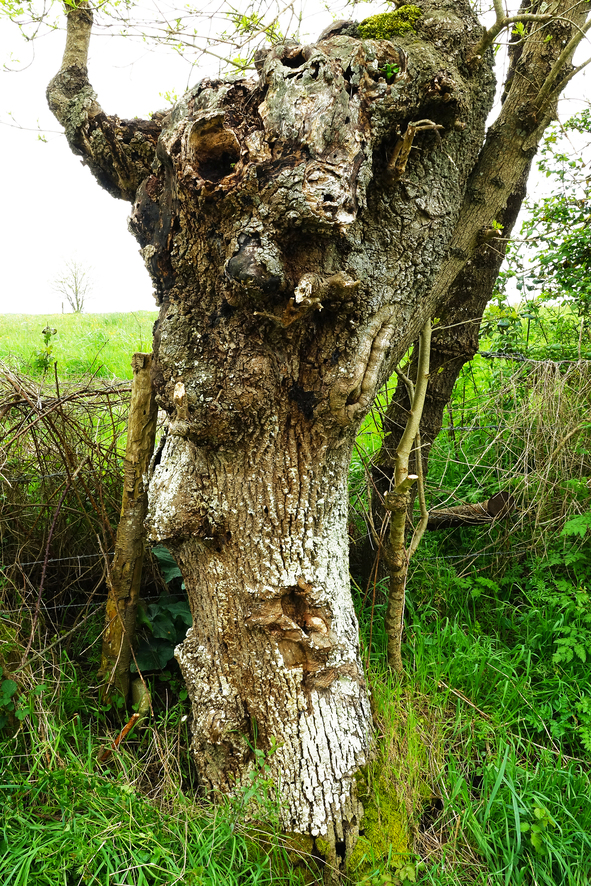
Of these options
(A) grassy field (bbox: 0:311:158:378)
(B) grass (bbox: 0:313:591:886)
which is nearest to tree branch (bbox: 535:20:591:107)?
(B) grass (bbox: 0:313:591:886)

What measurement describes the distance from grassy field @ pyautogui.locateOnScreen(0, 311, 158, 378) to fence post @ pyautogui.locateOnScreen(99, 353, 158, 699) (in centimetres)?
82

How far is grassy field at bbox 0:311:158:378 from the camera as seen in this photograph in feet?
13.1

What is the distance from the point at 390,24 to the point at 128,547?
8.32ft

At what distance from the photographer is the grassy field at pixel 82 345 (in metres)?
3.99

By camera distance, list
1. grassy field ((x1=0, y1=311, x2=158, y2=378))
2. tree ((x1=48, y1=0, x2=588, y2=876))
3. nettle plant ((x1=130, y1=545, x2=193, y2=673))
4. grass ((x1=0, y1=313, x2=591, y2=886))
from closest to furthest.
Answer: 1. tree ((x1=48, y1=0, x2=588, y2=876))
2. grass ((x1=0, y1=313, x2=591, y2=886))
3. nettle plant ((x1=130, y1=545, x2=193, y2=673))
4. grassy field ((x1=0, y1=311, x2=158, y2=378))

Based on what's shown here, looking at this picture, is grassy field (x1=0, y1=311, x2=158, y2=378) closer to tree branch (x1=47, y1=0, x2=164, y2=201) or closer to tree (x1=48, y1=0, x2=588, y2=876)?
tree branch (x1=47, y1=0, x2=164, y2=201)

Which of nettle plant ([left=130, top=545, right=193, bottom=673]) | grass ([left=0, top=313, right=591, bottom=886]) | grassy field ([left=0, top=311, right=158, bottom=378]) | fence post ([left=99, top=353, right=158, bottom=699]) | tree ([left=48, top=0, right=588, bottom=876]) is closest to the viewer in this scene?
tree ([left=48, top=0, right=588, bottom=876])

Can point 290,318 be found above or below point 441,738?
above

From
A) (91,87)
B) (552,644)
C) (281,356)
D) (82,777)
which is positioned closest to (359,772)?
(82,777)

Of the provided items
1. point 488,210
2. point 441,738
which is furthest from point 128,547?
point 488,210

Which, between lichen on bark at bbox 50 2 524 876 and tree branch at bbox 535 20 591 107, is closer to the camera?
lichen on bark at bbox 50 2 524 876

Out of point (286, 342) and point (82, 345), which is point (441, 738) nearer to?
point (286, 342)

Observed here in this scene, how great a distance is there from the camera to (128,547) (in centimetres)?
251

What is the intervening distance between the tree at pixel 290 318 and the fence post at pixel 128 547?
244 millimetres
